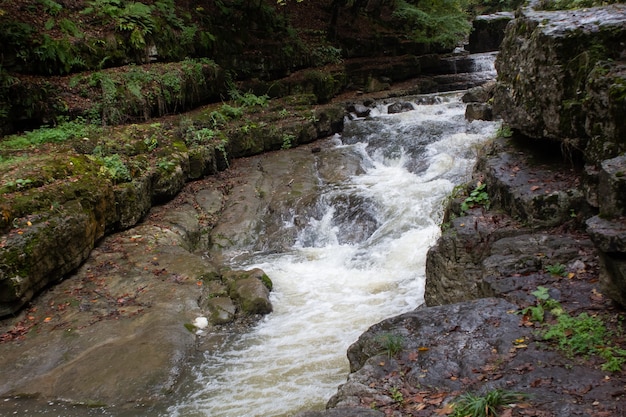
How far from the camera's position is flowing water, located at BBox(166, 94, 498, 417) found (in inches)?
209

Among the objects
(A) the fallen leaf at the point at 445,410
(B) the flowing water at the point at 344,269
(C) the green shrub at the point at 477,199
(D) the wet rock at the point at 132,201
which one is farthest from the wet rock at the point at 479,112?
(A) the fallen leaf at the point at 445,410

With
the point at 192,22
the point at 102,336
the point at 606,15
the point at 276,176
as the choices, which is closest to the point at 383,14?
the point at 192,22

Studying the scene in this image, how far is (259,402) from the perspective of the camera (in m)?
5.03

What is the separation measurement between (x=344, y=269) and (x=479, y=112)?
7.74 meters

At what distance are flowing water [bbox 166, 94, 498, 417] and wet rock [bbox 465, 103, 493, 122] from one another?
10.9 inches

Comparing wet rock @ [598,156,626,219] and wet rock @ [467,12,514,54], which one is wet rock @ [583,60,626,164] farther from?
wet rock @ [467,12,514,54]

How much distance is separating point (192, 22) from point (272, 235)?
9.42 meters

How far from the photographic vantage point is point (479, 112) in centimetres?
1349

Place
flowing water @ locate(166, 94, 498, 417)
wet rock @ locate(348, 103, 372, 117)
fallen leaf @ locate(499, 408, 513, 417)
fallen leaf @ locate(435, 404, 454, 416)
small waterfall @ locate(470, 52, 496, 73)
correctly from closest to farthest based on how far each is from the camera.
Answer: fallen leaf @ locate(499, 408, 513, 417) < fallen leaf @ locate(435, 404, 454, 416) < flowing water @ locate(166, 94, 498, 417) < wet rock @ locate(348, 103, 372, 117) < small waterfall @ locate(470, 52, 496, 73)

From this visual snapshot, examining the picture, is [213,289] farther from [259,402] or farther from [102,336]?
[259,402]

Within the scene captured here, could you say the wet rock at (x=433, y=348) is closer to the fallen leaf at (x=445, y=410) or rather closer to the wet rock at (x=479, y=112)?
the fallen leaf at (x=445, y=410)

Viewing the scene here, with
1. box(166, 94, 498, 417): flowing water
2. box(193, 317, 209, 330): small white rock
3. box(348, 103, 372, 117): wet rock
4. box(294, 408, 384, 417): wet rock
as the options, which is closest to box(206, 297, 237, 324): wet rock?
box(193, 317, 209, 330): small white rock

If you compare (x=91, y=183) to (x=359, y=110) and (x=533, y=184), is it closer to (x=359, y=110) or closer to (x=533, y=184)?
(x=533, y=184)

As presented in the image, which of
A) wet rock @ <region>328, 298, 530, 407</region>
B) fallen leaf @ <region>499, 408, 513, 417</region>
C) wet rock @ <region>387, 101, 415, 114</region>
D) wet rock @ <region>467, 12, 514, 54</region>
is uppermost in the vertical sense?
wet rock @ <region>467, 12, 514, 54</region>
